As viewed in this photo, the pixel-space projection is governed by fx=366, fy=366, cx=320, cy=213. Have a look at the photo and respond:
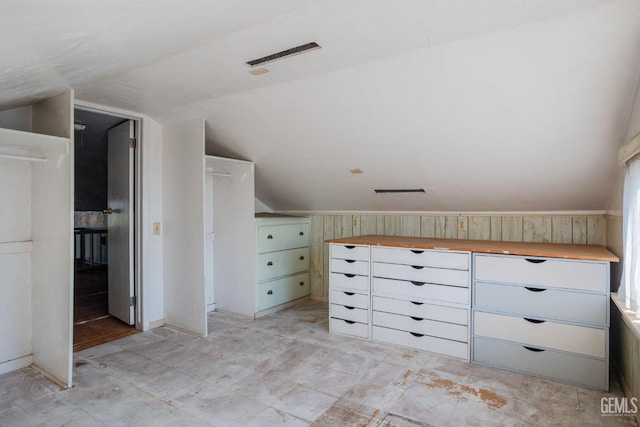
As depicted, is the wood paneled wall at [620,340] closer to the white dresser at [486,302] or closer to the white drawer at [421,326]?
the white dresser at [486,302]

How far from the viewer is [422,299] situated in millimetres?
2674

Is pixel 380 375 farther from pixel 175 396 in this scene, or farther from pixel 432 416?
pixel 175 396

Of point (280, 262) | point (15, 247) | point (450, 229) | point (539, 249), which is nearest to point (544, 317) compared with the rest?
point (539, 249)

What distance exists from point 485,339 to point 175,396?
197 cm

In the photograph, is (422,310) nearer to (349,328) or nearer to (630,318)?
(349,328)

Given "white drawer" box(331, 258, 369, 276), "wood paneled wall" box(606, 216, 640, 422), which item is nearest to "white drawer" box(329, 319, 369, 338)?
Result: "white drawer" box(331, 258, 369, 276)

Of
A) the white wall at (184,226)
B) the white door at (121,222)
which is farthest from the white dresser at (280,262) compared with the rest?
the white door at (121,222)

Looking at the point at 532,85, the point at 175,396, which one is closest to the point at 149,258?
the point at 175,396

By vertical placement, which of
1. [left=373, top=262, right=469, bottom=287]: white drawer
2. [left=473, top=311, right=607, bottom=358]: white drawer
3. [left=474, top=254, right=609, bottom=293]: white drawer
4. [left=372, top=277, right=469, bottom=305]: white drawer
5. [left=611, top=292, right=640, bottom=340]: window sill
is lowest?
[left=473, top=311, right=607, bottom=358]: white drawer

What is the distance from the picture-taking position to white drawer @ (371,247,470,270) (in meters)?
2.55

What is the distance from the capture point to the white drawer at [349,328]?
2.92 m

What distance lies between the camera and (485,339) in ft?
8.04

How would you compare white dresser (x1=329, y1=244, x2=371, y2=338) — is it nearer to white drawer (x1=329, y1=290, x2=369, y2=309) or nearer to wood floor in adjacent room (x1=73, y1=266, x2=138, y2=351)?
white drawer (x1=329, y1=290, x2=369, y2=309)

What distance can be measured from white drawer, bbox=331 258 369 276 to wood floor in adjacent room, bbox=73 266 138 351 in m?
1.80
